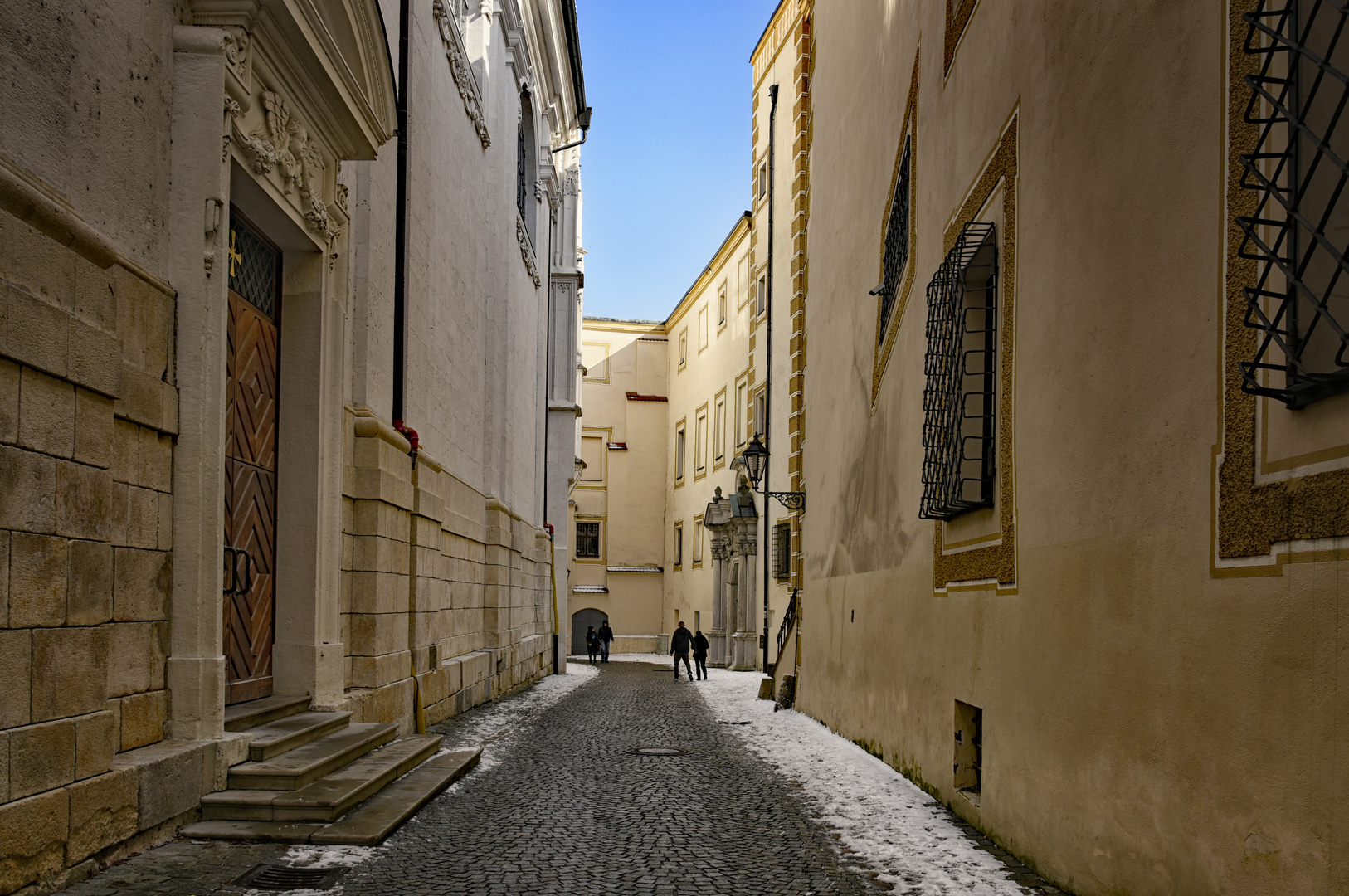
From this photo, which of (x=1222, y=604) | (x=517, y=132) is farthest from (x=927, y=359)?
(x=517, y=132)

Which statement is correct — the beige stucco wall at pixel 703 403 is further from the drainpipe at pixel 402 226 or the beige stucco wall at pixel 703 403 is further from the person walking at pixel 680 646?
the drainpipe at pixel 402 226

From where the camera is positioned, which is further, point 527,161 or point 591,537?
point 591,537

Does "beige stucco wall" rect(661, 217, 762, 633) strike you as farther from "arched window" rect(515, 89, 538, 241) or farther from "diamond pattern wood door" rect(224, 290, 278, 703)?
"diamond pattern wood door" rect(224, 290, 278, 703)

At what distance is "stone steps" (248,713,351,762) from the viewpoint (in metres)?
6.96

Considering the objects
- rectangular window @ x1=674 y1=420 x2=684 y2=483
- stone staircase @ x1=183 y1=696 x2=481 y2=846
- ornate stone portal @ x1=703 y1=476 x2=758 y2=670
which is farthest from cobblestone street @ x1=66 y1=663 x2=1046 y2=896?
rectangular window @ x1=674 y1=420 x2=684 y2=483

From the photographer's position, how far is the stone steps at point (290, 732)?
6.96 m

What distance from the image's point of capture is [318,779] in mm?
7051

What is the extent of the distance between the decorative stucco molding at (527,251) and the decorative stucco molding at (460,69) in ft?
12.3

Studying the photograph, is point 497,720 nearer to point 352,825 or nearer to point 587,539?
point 352,825

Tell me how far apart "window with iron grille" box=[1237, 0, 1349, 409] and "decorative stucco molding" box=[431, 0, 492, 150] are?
11.7m

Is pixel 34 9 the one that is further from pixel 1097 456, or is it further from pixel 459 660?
pixel 459 660

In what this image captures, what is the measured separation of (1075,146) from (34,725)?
16.6ft

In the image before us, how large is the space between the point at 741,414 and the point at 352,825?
28.7 metres

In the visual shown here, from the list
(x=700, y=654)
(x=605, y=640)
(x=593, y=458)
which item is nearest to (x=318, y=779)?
(x=700, y=654)
